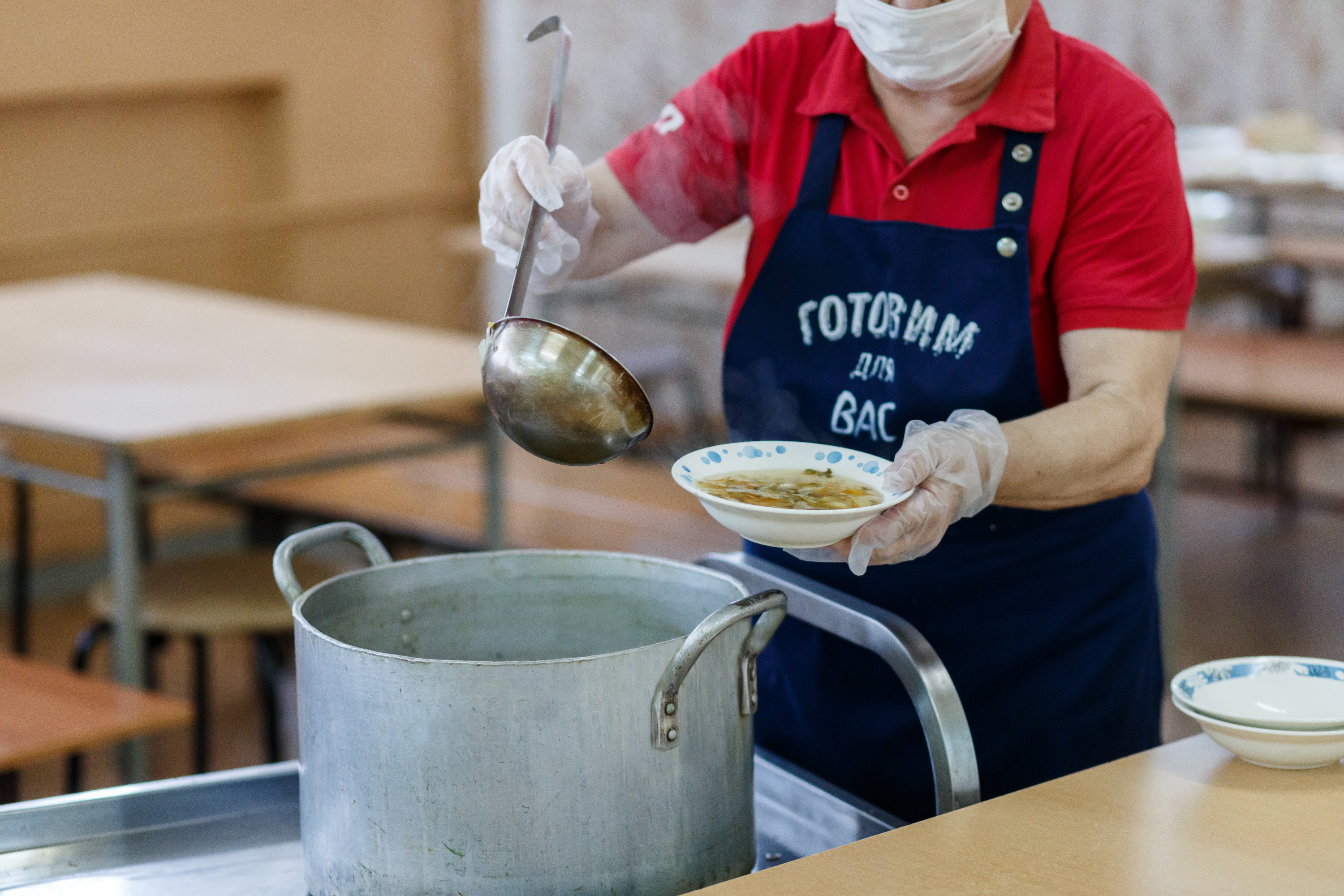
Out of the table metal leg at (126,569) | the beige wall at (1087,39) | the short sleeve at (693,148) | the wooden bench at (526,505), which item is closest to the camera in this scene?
the short sleeve at (693,148)

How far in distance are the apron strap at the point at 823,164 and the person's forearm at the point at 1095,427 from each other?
282 millimetres

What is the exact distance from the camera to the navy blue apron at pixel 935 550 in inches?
56.7

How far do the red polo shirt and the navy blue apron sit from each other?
2cm

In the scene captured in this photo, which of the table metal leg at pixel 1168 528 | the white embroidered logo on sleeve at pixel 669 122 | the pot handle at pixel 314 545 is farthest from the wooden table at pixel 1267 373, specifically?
the pot handle at pixel 314 545

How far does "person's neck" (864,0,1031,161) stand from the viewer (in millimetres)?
1470

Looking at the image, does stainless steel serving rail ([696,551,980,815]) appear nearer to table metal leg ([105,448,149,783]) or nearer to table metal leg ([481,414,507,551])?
table metal leg ([105,448,149,783])

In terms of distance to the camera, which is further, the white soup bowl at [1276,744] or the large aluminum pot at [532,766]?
the white soup bowl at [1276,744]

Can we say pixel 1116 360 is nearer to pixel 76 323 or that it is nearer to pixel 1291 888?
pixel 1291 888

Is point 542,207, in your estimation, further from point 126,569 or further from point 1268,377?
point 1268,377

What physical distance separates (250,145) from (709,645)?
169 inches

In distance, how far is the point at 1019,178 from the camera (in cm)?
143

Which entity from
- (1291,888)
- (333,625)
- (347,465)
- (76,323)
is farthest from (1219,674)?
(76,323)

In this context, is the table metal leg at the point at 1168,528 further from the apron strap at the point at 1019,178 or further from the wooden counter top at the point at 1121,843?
the wooden counter top at the point at 1121,843

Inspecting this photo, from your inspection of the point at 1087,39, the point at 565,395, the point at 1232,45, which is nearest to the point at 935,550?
the point at 565,395
